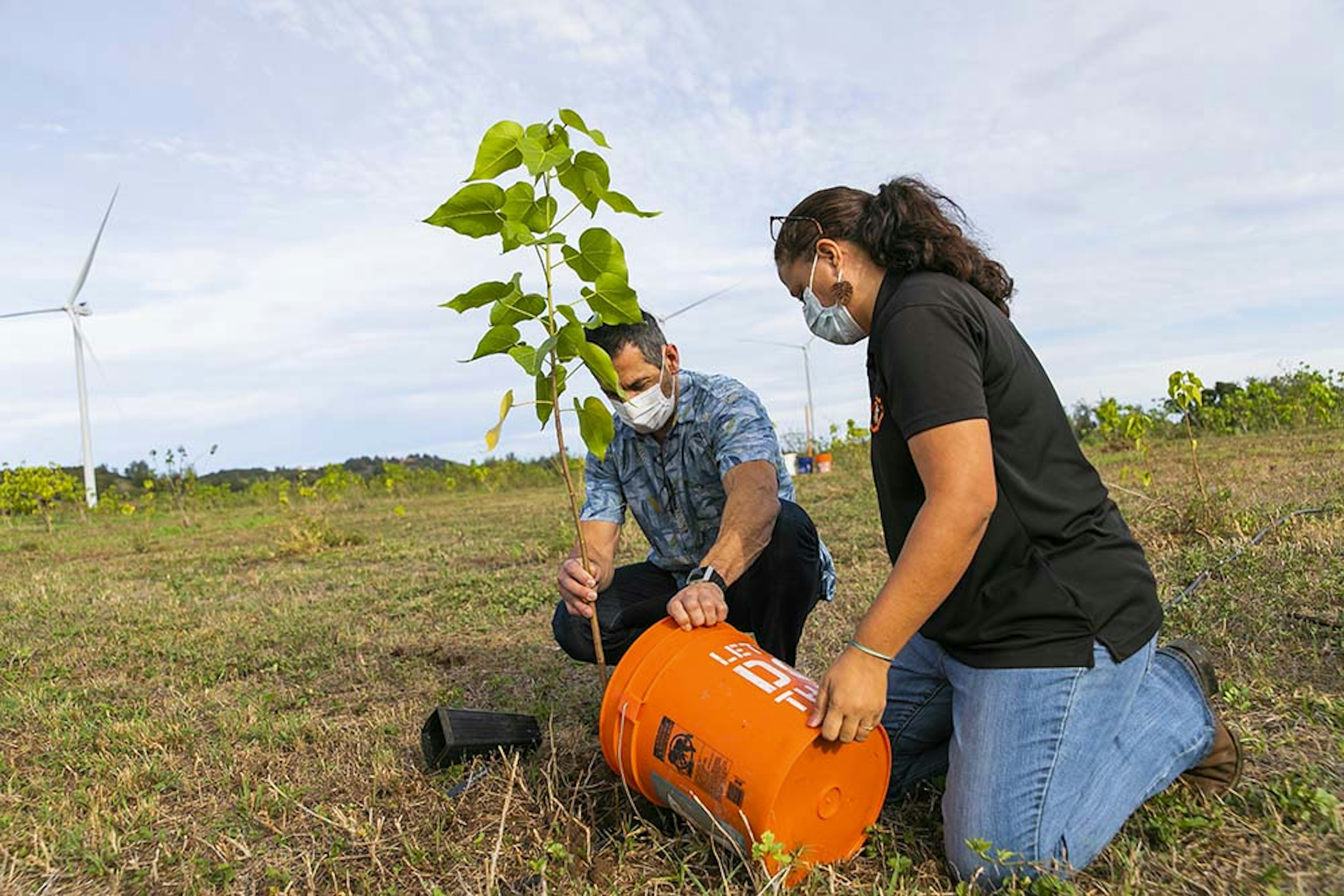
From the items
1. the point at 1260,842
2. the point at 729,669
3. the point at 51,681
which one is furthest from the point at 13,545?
the point at 1260,842

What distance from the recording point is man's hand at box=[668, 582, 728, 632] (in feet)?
7.20

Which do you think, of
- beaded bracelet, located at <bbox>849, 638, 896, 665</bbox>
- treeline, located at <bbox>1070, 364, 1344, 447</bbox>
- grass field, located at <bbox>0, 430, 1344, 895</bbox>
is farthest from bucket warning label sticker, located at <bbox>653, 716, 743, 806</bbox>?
treeline, located at <bbox>1070, 364, 1344, 447</bbox>

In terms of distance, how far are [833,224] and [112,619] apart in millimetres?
4727

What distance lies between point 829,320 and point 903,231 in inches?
10.6

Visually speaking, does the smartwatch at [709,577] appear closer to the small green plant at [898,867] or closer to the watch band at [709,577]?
the watch band at [709,577]

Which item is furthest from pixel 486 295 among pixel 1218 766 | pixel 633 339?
pixel 1218 766

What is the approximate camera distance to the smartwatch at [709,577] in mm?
2451

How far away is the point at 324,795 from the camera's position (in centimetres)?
254

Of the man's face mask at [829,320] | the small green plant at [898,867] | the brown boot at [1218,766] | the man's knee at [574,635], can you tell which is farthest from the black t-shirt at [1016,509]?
the man's knee at [574,635]

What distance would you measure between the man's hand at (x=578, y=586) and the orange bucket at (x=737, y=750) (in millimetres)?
307

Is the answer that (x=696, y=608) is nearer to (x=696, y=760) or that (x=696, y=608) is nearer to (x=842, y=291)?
(x=696, y=760)

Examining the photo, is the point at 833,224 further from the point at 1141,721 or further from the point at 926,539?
the point at 1141,721

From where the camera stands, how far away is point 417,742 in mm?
2926

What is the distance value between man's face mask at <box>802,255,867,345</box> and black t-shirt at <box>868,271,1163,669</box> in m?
0.13
